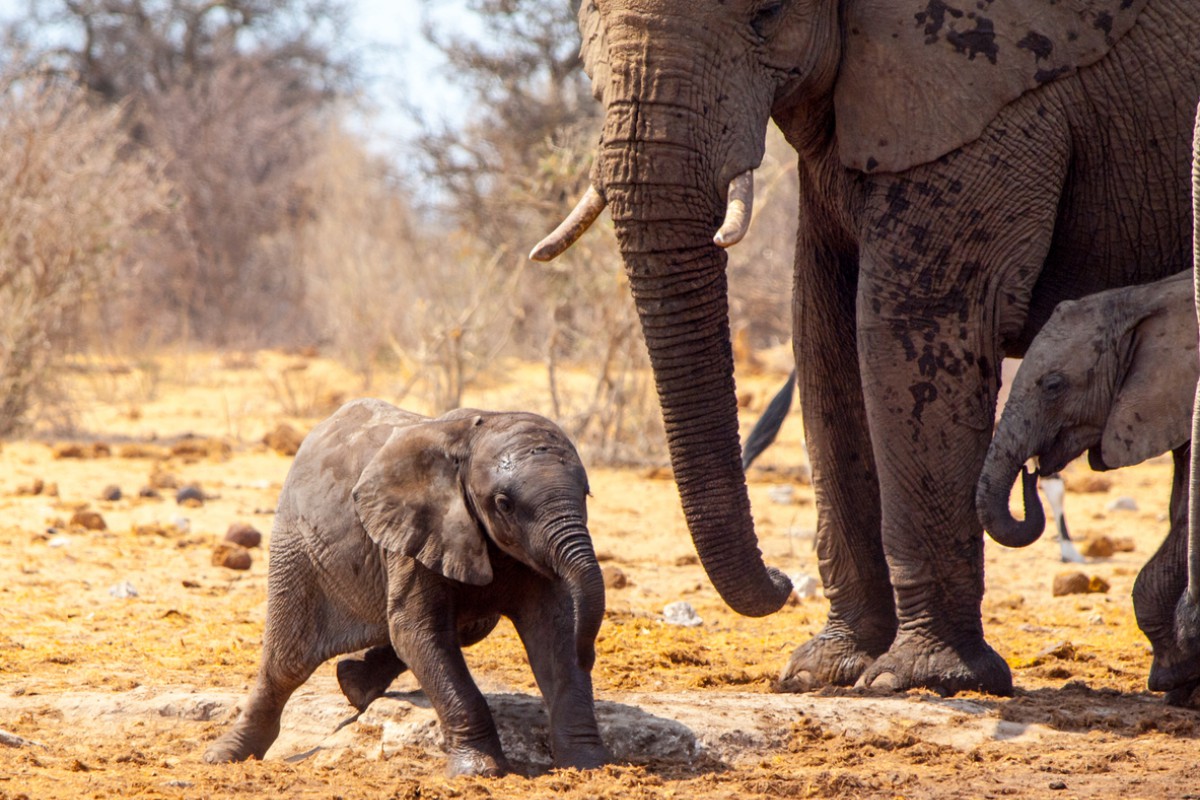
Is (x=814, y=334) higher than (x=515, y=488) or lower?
higher

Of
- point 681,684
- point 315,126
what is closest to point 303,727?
point 681,684

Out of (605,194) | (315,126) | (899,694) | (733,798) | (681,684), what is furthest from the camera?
(315,126)

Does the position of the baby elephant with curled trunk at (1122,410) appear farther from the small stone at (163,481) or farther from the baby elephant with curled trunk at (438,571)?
the small stone at (163,481)

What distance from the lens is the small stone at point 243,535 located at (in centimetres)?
858

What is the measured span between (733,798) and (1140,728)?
4.57 ft

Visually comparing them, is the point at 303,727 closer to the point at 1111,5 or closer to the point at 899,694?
the point at 899,694

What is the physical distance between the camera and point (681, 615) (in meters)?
7.18

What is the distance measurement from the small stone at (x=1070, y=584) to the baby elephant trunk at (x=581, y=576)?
4.30 m

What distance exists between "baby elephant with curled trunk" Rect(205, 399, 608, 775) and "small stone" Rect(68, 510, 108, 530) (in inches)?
157

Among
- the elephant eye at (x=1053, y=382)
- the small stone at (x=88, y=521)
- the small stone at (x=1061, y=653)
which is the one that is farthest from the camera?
the small stone at (x=88, y=521)

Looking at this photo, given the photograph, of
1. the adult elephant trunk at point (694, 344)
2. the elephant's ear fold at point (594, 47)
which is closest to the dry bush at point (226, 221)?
the elephant's ear fold at point (594, 47)

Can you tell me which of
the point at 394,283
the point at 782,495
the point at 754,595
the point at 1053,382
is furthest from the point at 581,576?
the point at 394,283

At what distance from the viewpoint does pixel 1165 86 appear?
5.23 metres

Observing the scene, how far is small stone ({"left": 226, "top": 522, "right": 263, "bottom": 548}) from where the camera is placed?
858cm
